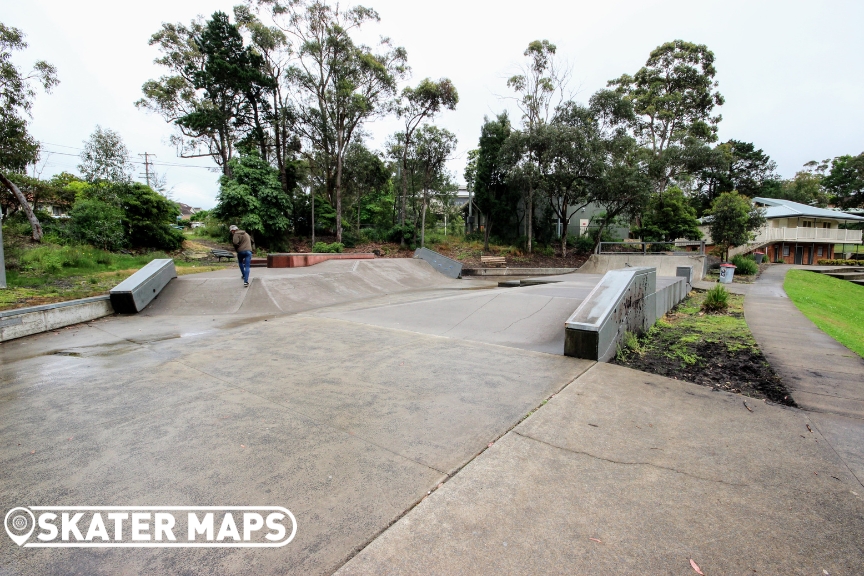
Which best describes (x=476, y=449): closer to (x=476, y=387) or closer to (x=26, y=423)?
(x=476, y=387)

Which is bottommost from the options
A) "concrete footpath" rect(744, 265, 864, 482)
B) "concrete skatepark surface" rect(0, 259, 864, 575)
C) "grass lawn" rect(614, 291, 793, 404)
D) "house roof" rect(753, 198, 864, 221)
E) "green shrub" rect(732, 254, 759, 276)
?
"grass lawn" rect(614, 291, 793, 404)

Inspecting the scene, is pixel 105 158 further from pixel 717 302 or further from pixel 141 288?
pixel 717 302

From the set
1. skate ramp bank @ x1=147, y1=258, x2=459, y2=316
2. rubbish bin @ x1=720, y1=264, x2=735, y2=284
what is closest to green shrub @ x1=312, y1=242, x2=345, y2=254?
skate ramp bank @ x1=147, y1=258, x2=459, y2=316

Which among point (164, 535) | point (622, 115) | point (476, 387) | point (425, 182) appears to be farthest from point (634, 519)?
point (622, 115)

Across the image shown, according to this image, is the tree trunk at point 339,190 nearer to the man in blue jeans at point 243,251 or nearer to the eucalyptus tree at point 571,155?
the eucalyptus tree at point 571,155

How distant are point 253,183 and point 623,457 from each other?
23106 millimetres

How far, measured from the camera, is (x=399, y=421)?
3.04m

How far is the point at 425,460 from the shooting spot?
2494 mm

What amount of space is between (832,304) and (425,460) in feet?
57.0

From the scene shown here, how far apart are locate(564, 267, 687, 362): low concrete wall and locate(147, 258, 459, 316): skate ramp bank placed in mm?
5747

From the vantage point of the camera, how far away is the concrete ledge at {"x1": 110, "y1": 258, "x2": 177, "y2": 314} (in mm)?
7368

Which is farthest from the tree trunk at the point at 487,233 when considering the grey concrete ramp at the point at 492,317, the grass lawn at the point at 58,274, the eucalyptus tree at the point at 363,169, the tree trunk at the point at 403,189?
the grass lawn at the point at 58,274

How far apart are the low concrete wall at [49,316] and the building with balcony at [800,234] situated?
36.4 metres

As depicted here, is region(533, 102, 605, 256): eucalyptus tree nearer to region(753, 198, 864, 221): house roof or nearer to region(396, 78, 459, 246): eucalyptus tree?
region(396, 78, 459, 246): eucalyptus tree
